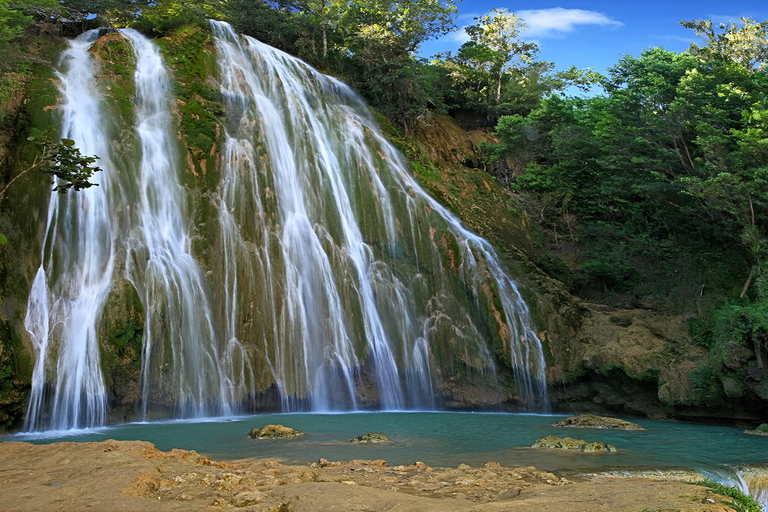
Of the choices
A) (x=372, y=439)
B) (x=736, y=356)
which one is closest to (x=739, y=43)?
(x=736, y=356)

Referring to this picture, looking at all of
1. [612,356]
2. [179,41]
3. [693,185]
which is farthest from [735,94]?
[179,41]

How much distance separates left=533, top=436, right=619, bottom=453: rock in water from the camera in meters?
9.86

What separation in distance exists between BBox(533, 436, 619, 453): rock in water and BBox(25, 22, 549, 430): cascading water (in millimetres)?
6759

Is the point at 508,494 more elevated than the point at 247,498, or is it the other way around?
the point at 247,498

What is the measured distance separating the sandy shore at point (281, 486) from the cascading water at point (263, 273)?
5959 mm

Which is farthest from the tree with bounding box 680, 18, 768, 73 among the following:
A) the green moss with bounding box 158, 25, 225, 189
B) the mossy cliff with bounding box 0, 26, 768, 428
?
the green moss with bounding box 158, 25, 225, 189

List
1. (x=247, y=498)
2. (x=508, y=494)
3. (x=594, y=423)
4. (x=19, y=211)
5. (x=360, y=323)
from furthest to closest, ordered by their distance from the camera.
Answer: (x=360, y=323), (x=19, y=211), (x=594, y=423), (x=508, y=494), (x=247, y=498)

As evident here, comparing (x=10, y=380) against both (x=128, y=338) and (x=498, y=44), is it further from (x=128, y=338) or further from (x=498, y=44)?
(x=498, y=44)

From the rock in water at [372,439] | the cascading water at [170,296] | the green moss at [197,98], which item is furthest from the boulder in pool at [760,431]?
the green moss at [197,98]

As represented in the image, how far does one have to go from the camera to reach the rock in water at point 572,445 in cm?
986

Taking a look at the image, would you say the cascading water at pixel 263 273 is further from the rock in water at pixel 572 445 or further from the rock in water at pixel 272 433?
the rock in water at pixel 572 445

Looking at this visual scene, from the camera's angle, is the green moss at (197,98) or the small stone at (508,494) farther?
the green moss at (197,98)

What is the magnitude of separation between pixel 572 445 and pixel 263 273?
30.5 feet

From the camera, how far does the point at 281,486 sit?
20.3ft
